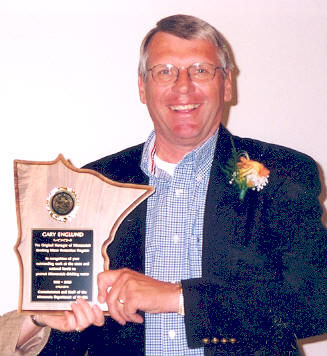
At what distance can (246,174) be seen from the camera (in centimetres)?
156

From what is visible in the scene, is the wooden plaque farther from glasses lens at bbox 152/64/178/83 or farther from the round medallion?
glasses lens at bbox 152/64/178/83

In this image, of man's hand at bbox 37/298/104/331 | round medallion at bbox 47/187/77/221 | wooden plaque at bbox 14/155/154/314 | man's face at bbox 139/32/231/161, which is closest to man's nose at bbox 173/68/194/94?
man's face at bbox 139/32/231/161

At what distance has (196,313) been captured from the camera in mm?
1352

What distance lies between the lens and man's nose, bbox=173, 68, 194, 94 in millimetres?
1671

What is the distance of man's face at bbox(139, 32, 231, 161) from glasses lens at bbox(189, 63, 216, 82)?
0.04 ft

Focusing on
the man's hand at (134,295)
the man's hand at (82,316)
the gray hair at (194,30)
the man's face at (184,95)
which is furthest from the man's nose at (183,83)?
the man's hand at (82,316)

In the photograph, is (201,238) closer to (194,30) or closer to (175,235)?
(175,235)

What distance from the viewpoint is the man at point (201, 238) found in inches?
54.3

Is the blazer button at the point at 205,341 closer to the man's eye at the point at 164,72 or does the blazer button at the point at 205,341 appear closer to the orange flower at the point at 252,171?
the orange flower at the point at 252,171

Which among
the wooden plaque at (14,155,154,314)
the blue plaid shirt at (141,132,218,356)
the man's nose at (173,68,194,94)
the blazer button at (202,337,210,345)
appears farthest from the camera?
the man's nose at (173,68,194,94)

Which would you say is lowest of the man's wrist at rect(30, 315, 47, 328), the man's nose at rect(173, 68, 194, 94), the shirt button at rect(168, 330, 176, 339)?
the shirt button at rect(168, 330, 176, 339)

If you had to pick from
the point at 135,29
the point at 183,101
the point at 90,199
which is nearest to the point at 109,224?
the point at 90,199

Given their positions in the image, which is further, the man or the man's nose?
the man's nose

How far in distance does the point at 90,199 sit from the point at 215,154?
1.47ft
